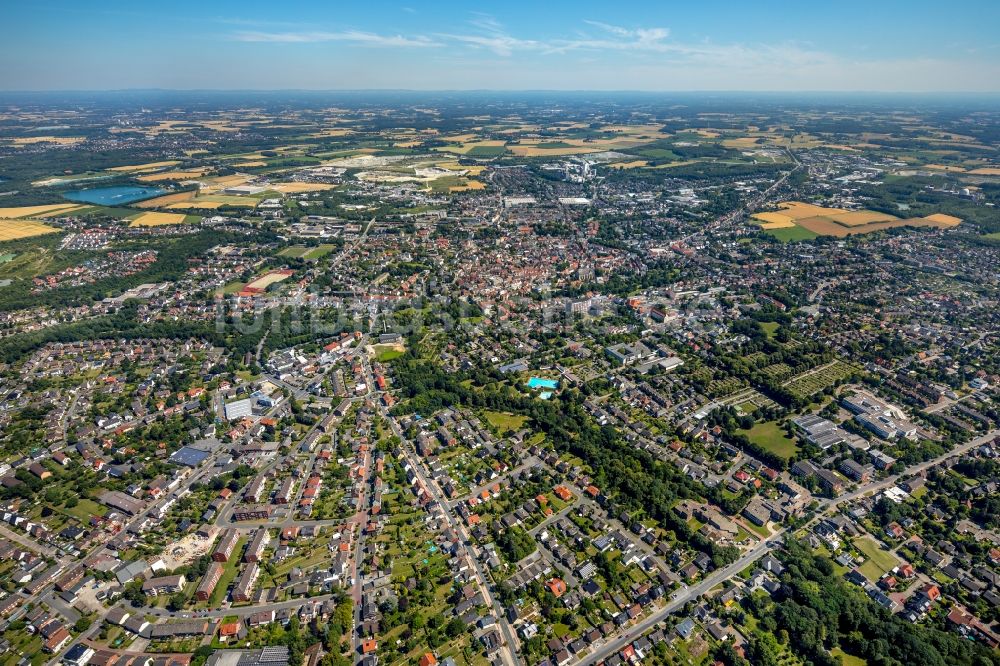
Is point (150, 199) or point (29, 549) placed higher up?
point (150, 199)

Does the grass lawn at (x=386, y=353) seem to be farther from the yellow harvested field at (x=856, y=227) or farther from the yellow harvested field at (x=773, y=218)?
the yellow harvested field at (x=773, y=218)

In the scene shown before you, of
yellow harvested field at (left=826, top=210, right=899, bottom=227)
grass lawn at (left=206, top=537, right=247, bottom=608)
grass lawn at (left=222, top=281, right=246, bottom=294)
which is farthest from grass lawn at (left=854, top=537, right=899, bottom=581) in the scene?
yellow harvested field at (left=826, top=210, right=899, bottom=227)

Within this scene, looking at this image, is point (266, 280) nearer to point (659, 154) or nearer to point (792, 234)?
point (792, 234)

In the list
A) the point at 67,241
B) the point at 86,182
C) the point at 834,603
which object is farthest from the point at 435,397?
the point at 86,182

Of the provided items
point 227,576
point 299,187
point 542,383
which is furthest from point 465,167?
point 227,576

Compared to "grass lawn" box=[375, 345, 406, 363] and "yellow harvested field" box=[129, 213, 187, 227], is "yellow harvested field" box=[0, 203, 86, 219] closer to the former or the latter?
"yellow harvested field" box=[129, 213, 187, 227]

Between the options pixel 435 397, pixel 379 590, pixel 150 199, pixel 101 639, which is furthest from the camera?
pixel 150 199

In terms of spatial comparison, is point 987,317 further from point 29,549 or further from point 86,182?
point 86,182

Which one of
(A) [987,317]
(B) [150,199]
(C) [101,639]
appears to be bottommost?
(C) [101,639]
